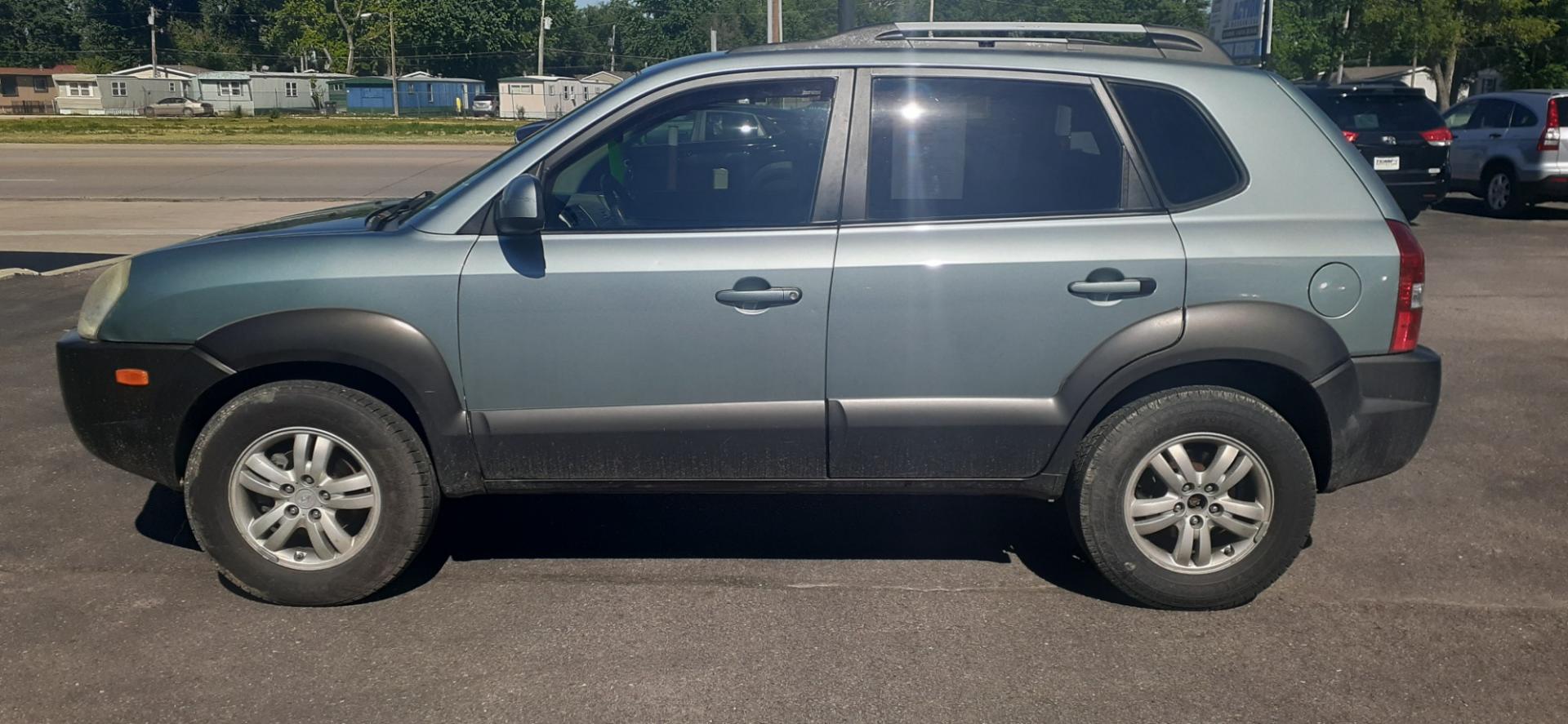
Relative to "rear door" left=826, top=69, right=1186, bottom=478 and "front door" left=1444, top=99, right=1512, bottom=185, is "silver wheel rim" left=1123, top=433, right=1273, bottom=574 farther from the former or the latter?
"front door" left=1444, top=99, right=1512, bottom=185

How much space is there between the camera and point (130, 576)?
460 cm

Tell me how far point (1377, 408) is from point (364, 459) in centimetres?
323

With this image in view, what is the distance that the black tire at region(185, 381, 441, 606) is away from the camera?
4121 millimetres

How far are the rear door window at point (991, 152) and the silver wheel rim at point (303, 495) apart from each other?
6.12 feet

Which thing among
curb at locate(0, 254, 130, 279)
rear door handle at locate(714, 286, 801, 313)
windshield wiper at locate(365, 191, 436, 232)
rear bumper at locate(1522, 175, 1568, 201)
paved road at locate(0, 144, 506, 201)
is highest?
windshield wiper at locate(365, 191, 436, 232)

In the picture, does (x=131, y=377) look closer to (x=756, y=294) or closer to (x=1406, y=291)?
(x=756, y=294)

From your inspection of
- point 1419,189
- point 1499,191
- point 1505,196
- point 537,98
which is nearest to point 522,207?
point 1419,189

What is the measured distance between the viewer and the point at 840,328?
4.06 metres

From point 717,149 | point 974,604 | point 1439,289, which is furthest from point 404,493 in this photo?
point 1439,289

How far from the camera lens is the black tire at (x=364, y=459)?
4.12 metres

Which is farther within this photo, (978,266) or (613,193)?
(613,193)

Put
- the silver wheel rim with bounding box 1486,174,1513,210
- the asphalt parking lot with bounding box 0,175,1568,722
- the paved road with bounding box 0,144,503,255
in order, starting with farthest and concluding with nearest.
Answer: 1. the silver wheel rim with bounding box 1486,174,1513,210
2. the paved road with bounding box 0,144,503,255
3. the asphalt parking lot with bounding box 0,175,1568,722

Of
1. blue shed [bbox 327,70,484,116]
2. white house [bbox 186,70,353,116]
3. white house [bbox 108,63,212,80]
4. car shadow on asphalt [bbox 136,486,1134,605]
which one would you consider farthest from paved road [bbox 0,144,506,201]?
white house [bbox 108,63,212,80]

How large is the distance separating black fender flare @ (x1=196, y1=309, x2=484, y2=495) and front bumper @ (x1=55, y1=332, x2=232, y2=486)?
0.11 meters
